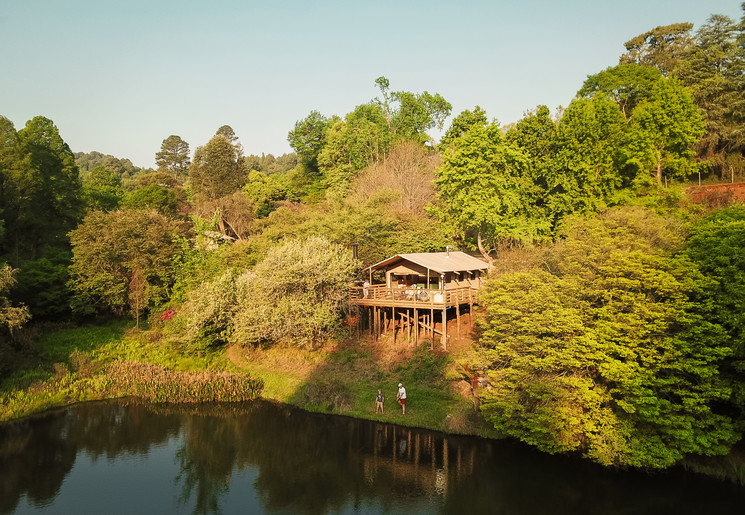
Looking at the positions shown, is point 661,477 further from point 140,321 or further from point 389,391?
point 140,321

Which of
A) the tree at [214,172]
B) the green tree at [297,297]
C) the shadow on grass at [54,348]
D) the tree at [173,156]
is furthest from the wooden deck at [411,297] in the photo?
the tree at [173,156]

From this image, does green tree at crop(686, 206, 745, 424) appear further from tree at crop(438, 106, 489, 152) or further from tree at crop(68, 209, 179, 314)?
tree at crop(68, 209, 179, 314)

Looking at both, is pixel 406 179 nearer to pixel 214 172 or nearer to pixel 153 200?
pixel 214 172

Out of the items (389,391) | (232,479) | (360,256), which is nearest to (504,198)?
(360,256)

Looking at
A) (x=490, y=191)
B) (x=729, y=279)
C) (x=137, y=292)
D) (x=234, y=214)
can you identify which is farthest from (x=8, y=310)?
(x=729, y=279)

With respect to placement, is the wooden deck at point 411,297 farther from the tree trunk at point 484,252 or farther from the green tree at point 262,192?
the green tree at point 262,192

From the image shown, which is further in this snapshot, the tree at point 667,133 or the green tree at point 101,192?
the green tree at point 101,192

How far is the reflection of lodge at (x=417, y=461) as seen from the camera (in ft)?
62.2

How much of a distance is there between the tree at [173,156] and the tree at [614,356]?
107119 mm

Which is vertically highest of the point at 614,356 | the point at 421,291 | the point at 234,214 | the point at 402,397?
the point at 234,214

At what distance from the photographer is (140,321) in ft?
139

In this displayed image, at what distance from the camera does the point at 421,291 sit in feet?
95.9

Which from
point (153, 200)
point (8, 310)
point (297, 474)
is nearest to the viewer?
point (297, 474)

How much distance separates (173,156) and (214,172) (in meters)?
55.2
